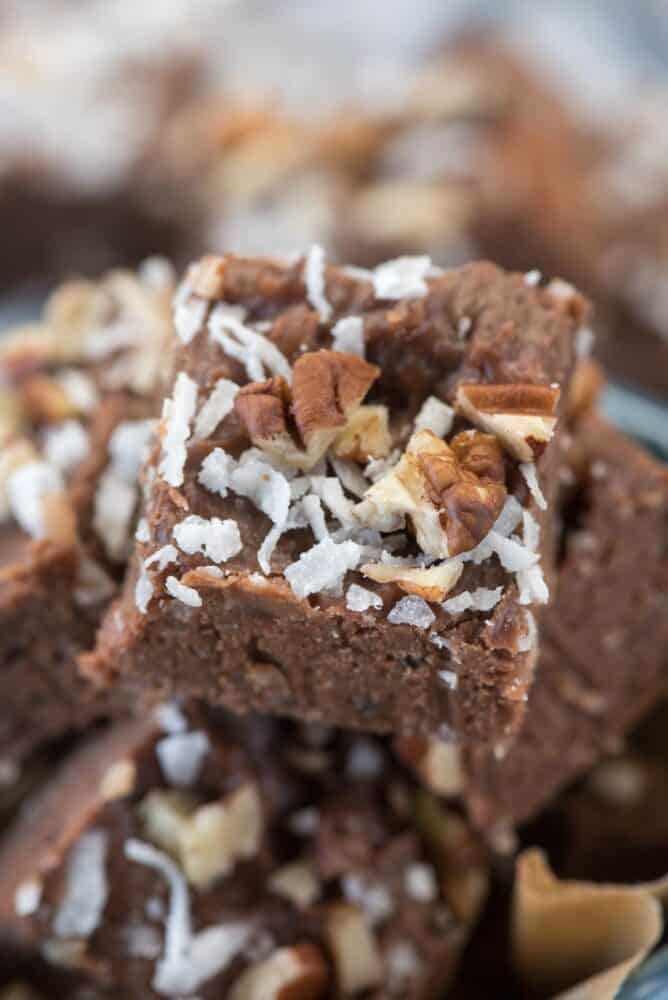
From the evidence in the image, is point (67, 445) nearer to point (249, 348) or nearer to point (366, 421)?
point (249, 348)

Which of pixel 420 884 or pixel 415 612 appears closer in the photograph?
pixel 415 612

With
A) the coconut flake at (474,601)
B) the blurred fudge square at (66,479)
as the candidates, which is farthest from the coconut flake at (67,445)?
the coconut flake at (474,601)

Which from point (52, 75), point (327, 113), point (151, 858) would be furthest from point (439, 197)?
point (151, 858)

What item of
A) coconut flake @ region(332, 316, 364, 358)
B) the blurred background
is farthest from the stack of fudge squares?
the blurred background

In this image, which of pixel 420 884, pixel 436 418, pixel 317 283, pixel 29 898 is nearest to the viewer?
pixel 436 418

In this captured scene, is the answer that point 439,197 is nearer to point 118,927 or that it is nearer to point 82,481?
point 82,481

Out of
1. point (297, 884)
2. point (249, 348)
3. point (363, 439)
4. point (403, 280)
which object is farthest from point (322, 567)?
point (297, 884)
